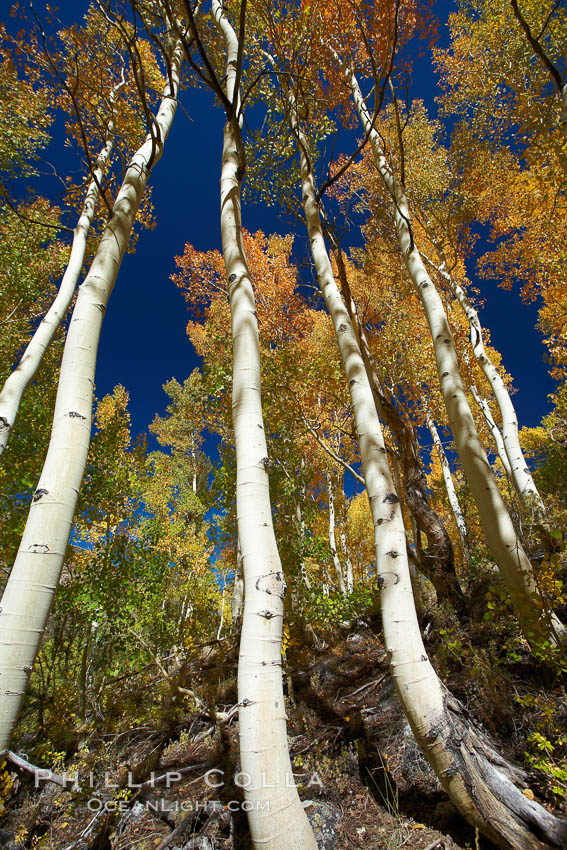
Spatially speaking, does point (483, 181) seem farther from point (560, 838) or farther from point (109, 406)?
point (109, 406)

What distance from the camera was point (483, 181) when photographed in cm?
773

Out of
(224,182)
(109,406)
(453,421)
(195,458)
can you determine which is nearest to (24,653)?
(453,421)

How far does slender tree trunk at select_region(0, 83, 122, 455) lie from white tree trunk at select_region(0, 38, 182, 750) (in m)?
1.91

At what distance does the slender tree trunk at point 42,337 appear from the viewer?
3.50 m

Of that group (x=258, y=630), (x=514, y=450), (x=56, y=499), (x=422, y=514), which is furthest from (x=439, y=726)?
(x=514, y=450)

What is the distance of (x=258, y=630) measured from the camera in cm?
152

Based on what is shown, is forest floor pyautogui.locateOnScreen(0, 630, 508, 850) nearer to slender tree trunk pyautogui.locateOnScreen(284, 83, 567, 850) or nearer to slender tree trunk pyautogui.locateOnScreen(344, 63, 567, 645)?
slender tree trunk pyautogui.locateOnScreen(284, 83, 567, 850)

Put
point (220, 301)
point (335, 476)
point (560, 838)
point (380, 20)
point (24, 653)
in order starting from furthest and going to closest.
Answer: point (335, 476) < point (220, 301) < point (380, 20) < point (560, 838) < point (24, 653)

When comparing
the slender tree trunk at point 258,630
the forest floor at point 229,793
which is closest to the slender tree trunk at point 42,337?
the slender tree trunk at point 258,630

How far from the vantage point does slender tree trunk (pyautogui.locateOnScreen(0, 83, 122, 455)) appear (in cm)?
350

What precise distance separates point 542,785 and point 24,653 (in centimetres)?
284

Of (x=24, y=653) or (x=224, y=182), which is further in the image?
(x=224, y=182)

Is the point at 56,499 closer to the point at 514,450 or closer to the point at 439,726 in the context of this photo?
the point at 439,726

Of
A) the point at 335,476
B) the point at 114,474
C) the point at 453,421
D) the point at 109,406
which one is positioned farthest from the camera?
the point at 109,406
